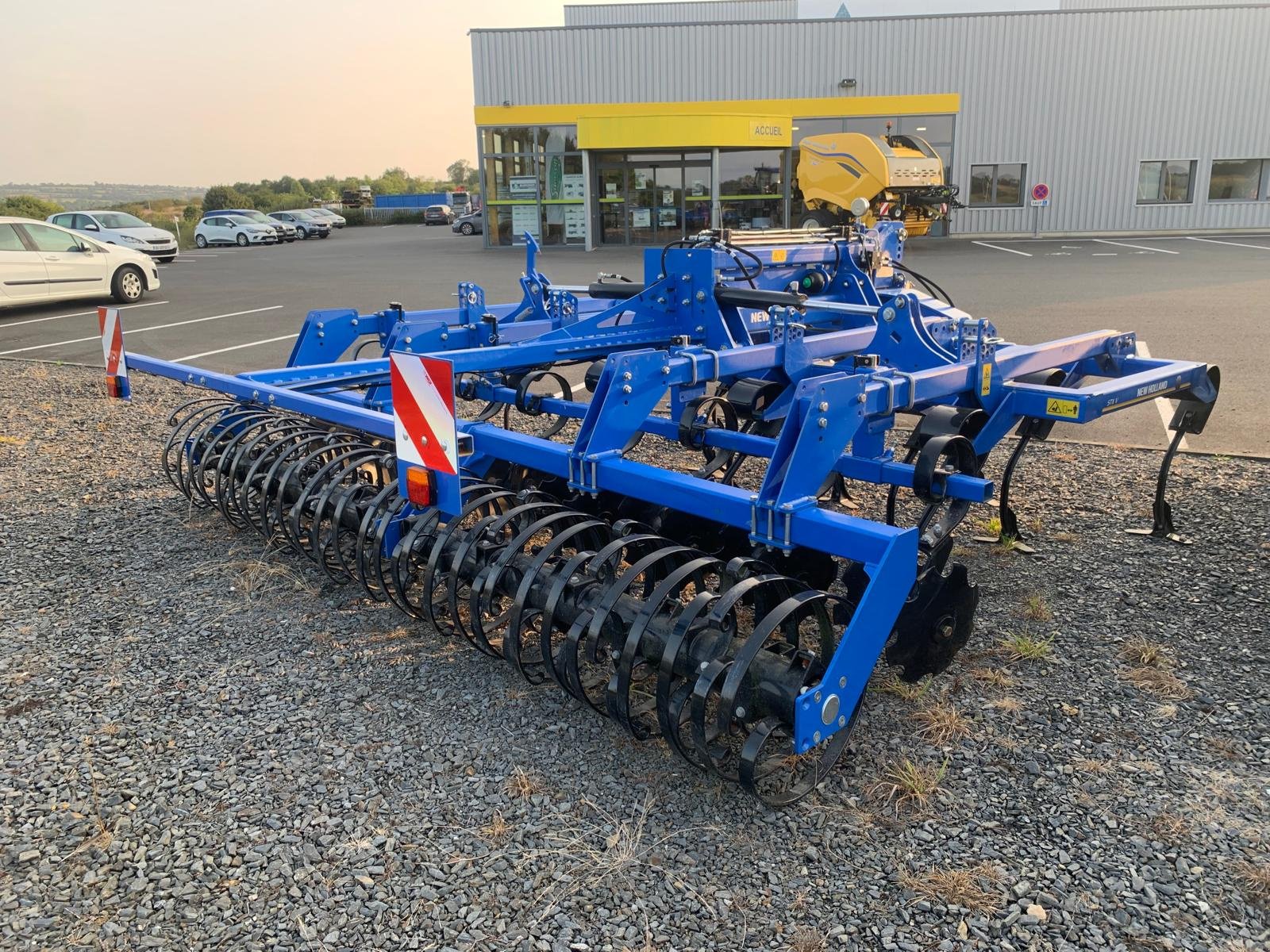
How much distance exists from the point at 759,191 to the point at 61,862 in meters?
24.0

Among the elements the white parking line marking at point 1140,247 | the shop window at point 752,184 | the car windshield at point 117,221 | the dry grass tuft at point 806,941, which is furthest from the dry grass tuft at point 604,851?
the car windshield at point 117,221

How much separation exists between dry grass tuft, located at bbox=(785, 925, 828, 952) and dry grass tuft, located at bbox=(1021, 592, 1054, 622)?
2.08m

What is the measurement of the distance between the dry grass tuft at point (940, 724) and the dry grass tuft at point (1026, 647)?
1.69ft

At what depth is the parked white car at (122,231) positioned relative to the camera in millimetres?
23609

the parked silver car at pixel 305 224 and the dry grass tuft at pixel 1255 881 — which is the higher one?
the parked silver car at pixel 305 224

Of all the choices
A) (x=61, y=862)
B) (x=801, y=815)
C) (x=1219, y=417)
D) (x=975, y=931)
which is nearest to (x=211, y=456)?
(x=61, y=862)

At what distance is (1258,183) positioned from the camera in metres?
26.4

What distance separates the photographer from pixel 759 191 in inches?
972

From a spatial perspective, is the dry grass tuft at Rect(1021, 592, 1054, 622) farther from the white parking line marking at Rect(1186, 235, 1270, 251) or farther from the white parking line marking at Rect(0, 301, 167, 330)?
the white parking line marking at Rect(1186, 235, 1270, 251)

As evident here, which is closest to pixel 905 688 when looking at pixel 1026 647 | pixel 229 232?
pixel 1026 647

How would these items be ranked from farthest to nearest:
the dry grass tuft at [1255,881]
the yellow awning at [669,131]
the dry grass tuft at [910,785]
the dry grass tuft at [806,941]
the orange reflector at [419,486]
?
the yellow awning at [669,131] < the orange reflector at [419,486] < the dry grass tuft at [910,785] < the dry grass tuft at [1255,881] < the dry grass tuft at [806,941]

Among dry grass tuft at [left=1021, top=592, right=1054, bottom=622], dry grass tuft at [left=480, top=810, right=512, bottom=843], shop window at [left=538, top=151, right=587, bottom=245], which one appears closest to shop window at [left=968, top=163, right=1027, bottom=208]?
shop window at [left=538, top=151, right=587, bottom=245]

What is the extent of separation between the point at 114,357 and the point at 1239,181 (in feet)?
96.9

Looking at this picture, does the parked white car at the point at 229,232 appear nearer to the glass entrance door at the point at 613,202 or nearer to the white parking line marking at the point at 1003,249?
the glass entrance door at the point at 613,202
